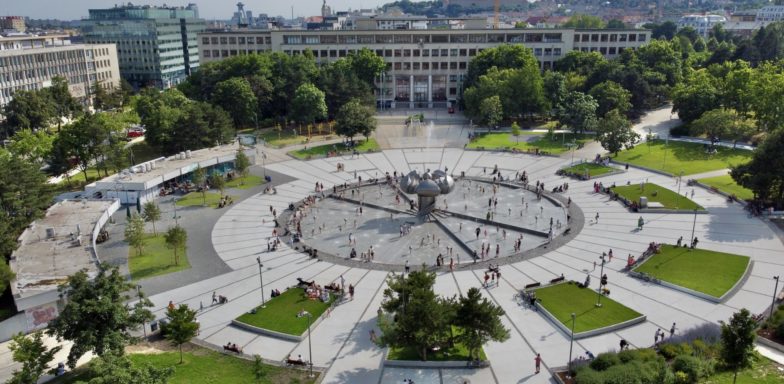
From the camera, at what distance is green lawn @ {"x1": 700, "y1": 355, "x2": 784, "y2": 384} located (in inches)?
1282

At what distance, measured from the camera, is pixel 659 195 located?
65188mm

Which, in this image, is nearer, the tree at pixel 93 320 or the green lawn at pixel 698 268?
the tree at pixel 93 320

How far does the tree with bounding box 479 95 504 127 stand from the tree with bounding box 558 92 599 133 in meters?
10.4

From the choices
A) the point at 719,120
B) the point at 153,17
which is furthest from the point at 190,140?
the point at 153,17

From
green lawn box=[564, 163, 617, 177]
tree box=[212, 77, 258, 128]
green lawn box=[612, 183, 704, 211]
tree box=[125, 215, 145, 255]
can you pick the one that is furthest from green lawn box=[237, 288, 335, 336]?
tree box=[212, 77, 258, 128]

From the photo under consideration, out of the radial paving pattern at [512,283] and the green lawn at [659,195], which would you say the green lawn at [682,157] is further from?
the green lawn at [659,195]

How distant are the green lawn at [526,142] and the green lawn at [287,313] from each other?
54.5 m

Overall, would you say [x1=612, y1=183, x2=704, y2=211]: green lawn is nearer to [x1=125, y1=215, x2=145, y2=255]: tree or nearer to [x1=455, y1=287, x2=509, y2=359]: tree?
[x1=455, y1=287, x2=509, y2=359]: tree

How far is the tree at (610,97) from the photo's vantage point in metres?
97.4

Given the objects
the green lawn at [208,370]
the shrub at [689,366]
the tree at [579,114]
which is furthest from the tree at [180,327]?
the tree at [579,114]

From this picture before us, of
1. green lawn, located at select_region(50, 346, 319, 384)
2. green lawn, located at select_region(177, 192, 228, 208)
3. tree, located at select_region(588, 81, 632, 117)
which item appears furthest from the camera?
tree, located at select_region(588, 81, 632, 117)

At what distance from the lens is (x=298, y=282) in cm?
4703

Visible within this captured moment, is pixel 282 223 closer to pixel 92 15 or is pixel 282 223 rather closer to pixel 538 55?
pixel 538 55

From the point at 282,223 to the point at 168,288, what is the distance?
661 inches
